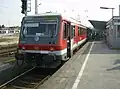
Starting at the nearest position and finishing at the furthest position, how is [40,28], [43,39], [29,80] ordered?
1. [29,80]
2. [43,39]
3. [40,28]

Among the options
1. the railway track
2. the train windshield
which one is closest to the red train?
the train windshield

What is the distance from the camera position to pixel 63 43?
1316cm

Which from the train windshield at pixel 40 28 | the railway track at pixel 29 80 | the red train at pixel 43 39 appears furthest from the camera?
the train windshield at pixel 40 28

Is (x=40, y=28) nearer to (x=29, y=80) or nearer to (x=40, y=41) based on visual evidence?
(x=40, y=41)

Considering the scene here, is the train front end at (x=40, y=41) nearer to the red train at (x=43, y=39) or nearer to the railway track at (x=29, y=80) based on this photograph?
the red train at (x=43, y=39)

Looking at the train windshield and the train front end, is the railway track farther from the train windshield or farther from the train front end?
the train windshield

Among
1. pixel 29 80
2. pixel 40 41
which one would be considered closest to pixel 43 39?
pixel 40 41

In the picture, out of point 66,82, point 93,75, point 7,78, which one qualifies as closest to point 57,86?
point 66,82

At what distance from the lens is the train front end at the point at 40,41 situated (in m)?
12.4

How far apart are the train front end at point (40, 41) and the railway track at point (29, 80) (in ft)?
1.96

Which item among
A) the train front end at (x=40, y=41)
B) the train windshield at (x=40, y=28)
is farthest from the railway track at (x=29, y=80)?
the train windshield at (x=40, y=28)

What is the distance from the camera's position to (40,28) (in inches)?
513

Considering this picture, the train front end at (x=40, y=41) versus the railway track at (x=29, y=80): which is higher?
the train front end at (x=40, y=41)

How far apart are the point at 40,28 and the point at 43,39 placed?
2.08 ft
